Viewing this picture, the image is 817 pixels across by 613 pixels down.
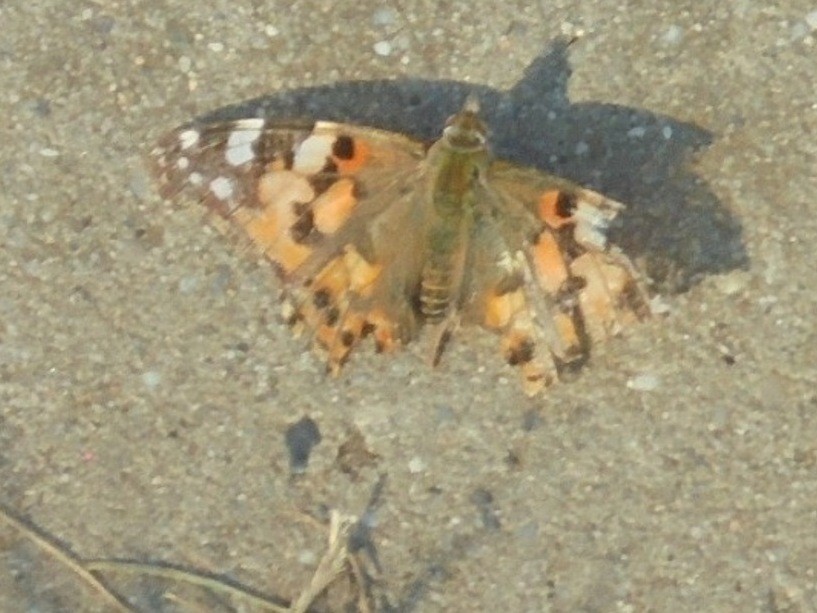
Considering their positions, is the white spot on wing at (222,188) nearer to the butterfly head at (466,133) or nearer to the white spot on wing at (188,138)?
the white spot on wing at (188,138)

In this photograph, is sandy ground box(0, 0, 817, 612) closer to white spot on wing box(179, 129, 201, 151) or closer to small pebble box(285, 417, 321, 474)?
small pebble box(285, 417, 321, 474)

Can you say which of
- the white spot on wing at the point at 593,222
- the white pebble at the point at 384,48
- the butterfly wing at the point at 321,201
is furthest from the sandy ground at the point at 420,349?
the white spot on wing at the point at 593,222

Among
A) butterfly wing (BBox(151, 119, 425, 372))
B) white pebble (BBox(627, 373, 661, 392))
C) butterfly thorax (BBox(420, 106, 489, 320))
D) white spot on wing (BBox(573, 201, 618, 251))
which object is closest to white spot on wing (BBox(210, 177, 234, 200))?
butterfly wing (BBox(151, 119, 425, 372))

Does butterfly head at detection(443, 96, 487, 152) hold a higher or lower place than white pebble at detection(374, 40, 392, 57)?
lower

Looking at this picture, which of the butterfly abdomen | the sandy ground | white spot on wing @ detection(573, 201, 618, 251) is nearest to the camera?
white spot on wing @ detection(573, 201, 618, 251)

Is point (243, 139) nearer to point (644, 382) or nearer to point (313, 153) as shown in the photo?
point (313, 153)

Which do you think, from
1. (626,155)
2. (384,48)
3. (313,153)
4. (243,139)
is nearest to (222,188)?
(243,139)
